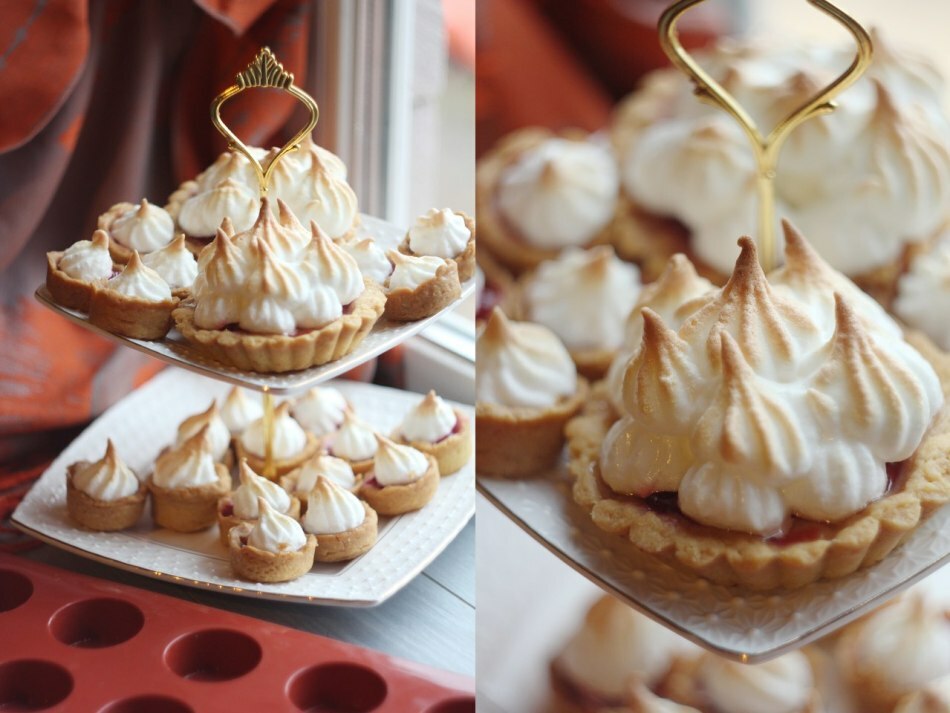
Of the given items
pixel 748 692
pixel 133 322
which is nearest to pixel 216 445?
pixel 133 322

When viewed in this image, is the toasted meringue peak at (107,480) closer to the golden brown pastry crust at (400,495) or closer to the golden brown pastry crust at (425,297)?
the golden brown pastry crust at (400,495)

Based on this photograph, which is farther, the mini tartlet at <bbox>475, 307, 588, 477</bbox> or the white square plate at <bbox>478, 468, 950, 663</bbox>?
the mini tartlet at <bbox>475, 307, 588, 477</bbox>

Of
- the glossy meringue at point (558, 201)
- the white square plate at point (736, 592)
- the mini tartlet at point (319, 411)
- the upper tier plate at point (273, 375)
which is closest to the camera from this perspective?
the white square plate at point (736, 592)

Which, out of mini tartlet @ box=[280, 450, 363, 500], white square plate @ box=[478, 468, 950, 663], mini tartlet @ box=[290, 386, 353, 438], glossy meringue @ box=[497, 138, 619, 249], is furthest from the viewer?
glossy meringue @ box=[497, 138, 619, 249]

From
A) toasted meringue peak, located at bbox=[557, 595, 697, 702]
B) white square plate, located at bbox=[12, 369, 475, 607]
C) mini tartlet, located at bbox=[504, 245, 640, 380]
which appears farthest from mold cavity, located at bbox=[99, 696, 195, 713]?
mini tartlet, located at bbox=[504, 245, 640, 380]

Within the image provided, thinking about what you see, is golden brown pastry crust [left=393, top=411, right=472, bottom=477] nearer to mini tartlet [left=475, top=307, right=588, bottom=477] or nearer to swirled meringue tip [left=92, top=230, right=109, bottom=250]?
mini tartlet [left=475, top=307, right=588, bottom=477]

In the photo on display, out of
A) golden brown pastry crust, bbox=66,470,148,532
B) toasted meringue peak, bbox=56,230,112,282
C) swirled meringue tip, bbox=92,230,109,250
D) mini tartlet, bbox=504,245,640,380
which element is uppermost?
swirled meringue tip, bbox=92,230,109,250

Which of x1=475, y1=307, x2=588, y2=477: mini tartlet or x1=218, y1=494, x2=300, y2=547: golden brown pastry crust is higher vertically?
x1=475, y1=307, x2=588, y2=477: mini tartlet

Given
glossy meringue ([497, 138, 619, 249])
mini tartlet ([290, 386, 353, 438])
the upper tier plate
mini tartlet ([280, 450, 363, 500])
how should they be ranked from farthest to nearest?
glossy meringue ([497, 138, 619, 249]) → mini tartlet ([290, 386, 353, 438]) → mini tartlet ([280, 450, 363, 500]) → the upper tier plate

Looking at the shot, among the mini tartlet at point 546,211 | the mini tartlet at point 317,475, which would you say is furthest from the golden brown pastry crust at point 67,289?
the mini tartlet at point 546,211
